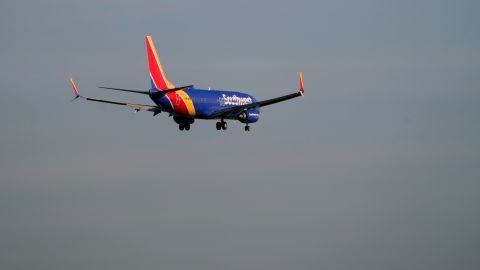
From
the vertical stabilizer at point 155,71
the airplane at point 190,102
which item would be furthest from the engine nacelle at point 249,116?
the vertical stabilizer at point 155,71

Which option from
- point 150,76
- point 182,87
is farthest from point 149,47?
point 182,87

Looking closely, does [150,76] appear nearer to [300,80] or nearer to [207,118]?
[207,118]

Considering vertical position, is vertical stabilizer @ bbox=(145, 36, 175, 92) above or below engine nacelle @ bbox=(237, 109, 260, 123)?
above

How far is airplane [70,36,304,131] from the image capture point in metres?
132

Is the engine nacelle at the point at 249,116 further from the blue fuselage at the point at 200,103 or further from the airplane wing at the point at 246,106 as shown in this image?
the airplane wing at the point at 246,106

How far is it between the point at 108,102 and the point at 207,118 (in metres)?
11.7

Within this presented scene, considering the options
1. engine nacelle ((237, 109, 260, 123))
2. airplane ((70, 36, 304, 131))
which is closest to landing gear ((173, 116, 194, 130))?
airplane ((70, 36, 304, 131))

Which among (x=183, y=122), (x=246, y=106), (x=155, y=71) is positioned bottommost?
(x=183, y=122)

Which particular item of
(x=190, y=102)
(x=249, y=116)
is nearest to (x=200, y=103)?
(x=190, y=102)

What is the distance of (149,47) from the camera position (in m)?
139

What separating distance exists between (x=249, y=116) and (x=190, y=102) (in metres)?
12.8

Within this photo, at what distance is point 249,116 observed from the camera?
146 meters

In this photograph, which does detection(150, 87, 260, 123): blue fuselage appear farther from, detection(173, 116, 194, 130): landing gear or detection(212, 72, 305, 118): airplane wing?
detection(173, 116, 194, 130): landing gear

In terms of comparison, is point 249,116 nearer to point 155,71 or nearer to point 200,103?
point 200,103
